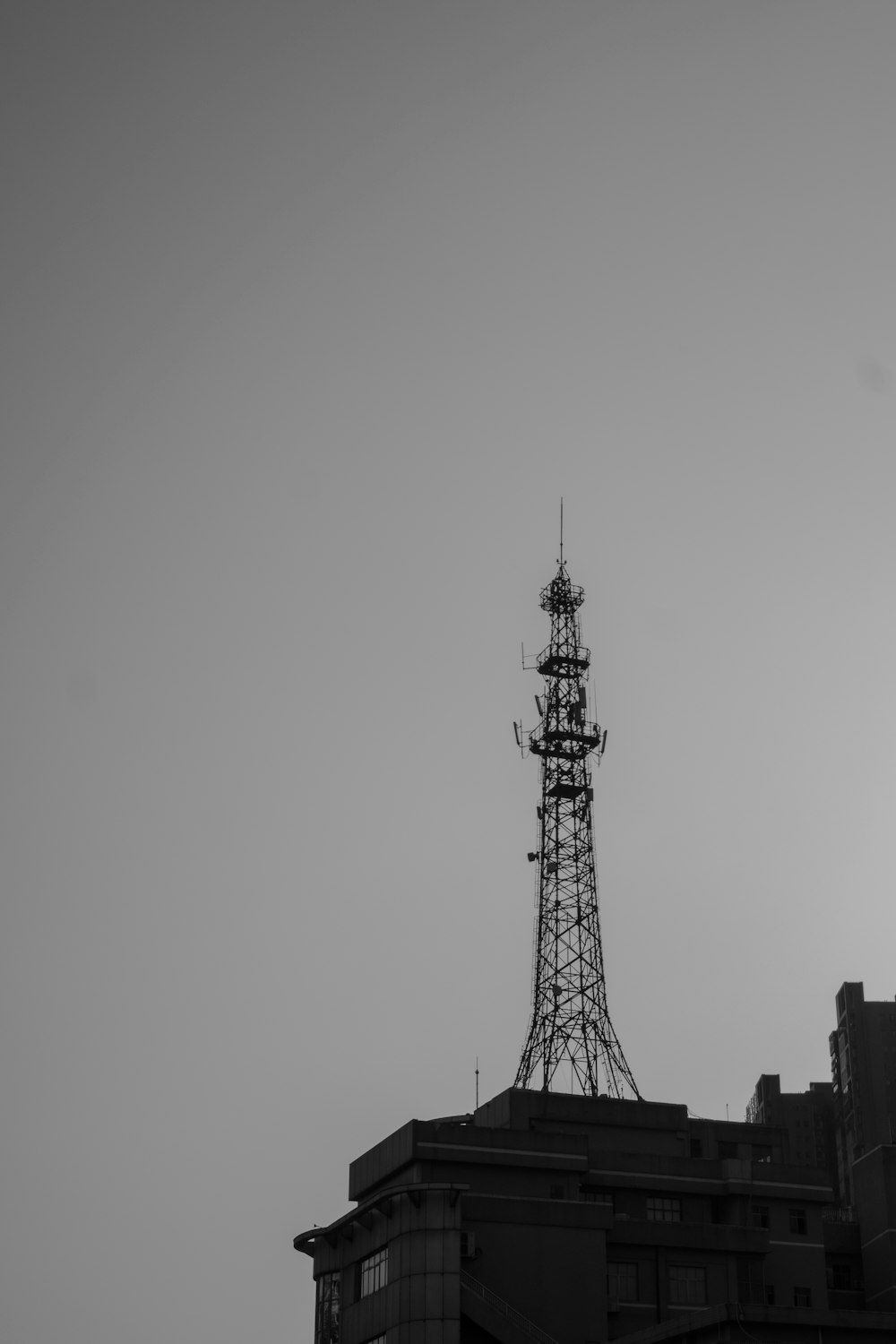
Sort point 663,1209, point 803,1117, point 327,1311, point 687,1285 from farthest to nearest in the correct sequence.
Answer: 1. point 803,1117
2. point 327,1311
3. point 663,1209
4. point 687,1285

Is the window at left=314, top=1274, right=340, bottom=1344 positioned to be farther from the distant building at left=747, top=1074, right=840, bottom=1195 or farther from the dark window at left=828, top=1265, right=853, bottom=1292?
the distant building at left=747, top=1074, right=840, bottom=1195

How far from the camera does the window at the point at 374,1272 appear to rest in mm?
62438

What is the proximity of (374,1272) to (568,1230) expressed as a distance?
796cm

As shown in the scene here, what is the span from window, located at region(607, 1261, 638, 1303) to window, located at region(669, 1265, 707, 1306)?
1604mm

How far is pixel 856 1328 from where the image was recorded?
4925 centimetres

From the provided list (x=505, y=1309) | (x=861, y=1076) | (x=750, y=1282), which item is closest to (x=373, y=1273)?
(x=505, y=1309)

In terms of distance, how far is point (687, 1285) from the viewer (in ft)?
213

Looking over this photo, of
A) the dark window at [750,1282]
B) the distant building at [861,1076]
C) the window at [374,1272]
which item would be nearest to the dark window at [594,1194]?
the dark window at [750,1282]

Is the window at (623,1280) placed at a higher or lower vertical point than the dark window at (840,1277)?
lower

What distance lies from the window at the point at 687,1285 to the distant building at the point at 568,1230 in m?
0.05

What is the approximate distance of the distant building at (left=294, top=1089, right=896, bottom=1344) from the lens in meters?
60.1

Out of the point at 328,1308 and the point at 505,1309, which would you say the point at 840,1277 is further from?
the point at 328,1308

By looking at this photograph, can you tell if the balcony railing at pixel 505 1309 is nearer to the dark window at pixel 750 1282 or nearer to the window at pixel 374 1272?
the window at pixel 374 1272

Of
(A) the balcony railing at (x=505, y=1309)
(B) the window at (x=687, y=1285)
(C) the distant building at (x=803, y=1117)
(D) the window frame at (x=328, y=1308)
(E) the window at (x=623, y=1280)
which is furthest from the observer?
(C) the distant building at (x=803, y=1117)
